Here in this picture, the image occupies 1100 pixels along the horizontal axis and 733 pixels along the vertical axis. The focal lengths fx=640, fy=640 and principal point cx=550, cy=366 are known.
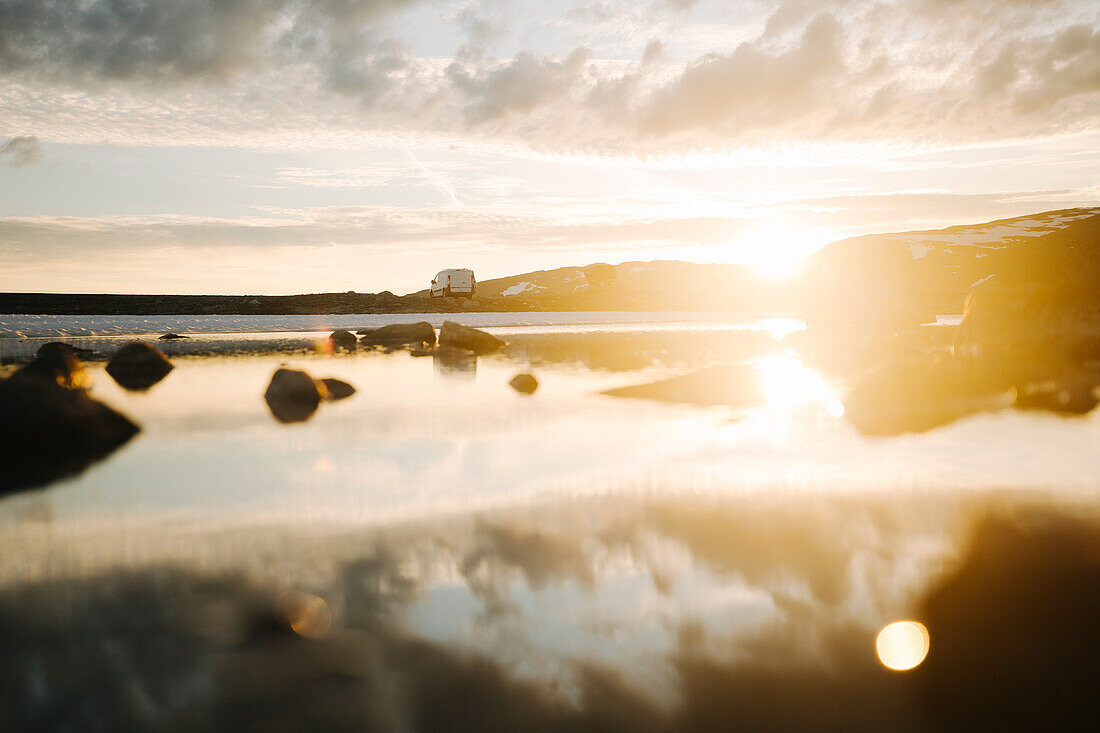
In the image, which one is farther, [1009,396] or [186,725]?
[1009,396]

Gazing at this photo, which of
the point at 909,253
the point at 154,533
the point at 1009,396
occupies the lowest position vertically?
the point at 154,533

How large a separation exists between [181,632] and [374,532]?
284 cm

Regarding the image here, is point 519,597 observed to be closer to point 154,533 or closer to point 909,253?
point 154,533

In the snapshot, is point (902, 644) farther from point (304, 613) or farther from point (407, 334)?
point (407, 334)

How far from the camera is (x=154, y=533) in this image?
8383 millimetres

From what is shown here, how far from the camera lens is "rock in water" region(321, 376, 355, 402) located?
20047 millimetres

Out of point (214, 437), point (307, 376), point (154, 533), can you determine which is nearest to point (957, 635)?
point (154, 533)

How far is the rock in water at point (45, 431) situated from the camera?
11625 mm

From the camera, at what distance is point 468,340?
40.4m

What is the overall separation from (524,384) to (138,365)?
16.6 metres

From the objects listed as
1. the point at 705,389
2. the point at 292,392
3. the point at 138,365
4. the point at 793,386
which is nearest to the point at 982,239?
the point at 793,386

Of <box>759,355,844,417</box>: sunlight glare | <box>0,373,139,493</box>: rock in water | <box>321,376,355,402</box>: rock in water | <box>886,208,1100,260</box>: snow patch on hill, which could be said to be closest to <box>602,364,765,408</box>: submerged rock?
<box>759,355,844,417</box>: sunlight glare

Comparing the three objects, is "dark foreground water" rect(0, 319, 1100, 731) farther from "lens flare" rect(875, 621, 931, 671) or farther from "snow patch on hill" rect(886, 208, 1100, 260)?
"snow patch on hill" rect(886, 208, 1100, 260)

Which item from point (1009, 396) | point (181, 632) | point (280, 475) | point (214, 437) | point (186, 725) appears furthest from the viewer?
point (1009, 396)
